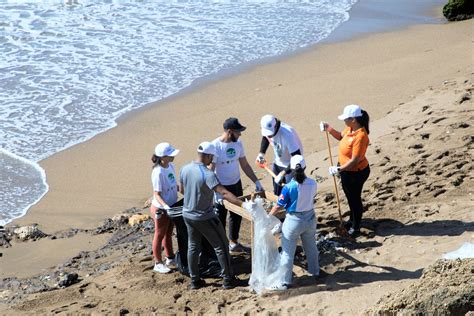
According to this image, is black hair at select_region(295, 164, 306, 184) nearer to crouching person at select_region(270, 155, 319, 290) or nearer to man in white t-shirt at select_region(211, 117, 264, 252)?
crouching person at select_region(270, 155, 319, 290)

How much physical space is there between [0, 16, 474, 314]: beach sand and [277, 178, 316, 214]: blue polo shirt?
87cm

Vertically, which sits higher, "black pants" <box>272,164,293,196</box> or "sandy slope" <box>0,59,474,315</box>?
"black pants" <box>272,164,293,196</box>

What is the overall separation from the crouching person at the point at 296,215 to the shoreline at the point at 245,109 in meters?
3.66

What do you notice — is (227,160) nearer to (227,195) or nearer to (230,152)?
(230,152)

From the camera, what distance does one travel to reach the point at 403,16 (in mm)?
23562

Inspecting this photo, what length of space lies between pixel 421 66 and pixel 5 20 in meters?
13.2

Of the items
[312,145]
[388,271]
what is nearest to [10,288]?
[388,271]

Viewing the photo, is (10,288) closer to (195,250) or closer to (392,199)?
(195,250)

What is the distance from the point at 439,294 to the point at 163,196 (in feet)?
13.4

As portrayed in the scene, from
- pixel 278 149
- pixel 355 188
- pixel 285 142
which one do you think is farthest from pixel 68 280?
pixel 355 188

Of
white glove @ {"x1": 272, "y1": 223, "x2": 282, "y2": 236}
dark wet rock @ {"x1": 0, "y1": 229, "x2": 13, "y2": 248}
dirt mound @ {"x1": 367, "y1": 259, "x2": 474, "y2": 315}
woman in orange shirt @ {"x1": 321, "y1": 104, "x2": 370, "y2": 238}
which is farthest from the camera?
dark wet rock @ {"x1": 0, "y1": 229, "x2": 13, "y2": 248}

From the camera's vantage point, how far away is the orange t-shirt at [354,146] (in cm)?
882

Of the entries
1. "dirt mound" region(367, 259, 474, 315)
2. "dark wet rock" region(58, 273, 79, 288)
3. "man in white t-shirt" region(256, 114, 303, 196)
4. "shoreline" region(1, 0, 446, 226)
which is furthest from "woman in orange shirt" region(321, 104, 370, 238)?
"shoreline" region(1, 0, 446, 226)

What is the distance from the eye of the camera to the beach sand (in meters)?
8.43
